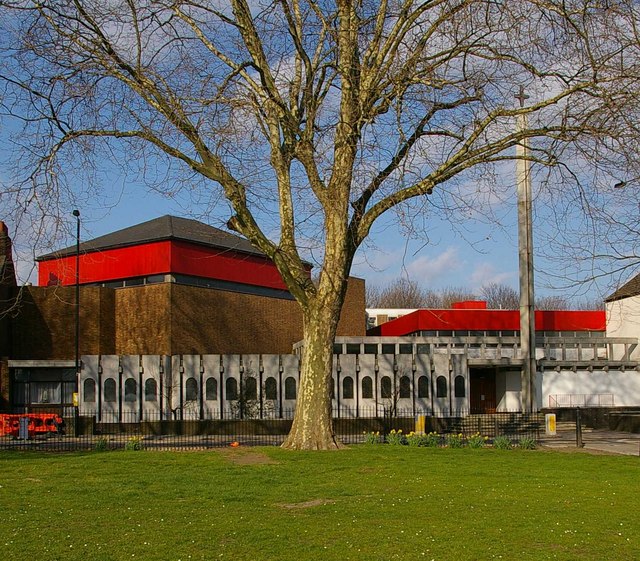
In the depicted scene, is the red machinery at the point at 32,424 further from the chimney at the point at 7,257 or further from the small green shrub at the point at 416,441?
the small green shrub at the point at 416,441

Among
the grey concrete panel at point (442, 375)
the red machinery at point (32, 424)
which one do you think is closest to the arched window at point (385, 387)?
the grey concrete panel at point (442, 375)

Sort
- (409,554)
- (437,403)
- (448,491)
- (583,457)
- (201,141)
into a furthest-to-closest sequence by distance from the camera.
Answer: (437,403), (583,457), (201,141), (448,491), (409,554)

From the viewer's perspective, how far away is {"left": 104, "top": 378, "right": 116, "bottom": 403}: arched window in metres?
38.9

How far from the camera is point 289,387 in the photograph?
4006cm

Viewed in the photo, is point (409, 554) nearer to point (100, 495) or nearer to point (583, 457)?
point (100, 495)

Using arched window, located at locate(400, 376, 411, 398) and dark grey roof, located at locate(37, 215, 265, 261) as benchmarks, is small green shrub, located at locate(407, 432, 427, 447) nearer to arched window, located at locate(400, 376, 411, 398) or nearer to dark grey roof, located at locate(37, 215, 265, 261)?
arched window, located at locate(400, 376, 411, 398)

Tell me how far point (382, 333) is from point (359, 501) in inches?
2265

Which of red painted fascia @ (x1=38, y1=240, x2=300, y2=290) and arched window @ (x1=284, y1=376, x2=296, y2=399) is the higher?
red painted fascia @ (x1=38, y1=240, x2=300, y2=290)

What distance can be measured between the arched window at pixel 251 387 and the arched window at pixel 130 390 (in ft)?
17.0

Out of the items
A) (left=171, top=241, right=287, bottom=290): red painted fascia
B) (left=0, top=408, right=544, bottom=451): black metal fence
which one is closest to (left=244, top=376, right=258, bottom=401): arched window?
(left=0, top=408, right=544, bottom=451): black metal fence

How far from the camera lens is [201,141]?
18.8 m

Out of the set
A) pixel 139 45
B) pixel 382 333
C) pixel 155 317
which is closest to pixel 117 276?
pixel 155 317

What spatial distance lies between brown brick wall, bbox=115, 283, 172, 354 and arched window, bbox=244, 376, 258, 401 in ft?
30.5

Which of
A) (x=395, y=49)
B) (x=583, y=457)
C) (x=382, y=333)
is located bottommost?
(x=583, y=457)
